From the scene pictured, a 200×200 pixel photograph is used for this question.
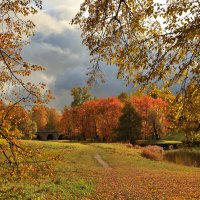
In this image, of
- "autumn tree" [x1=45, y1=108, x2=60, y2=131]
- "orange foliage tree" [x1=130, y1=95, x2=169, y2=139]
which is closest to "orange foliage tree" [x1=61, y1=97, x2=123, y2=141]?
"orange foliage tree" [x1=130, y1=95, x2=169, y2=139]

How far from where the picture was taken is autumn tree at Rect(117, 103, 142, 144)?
2724 inches

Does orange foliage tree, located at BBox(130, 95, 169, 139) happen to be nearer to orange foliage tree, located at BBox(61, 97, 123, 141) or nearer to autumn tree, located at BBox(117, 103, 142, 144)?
orange foliage tree, located at BBox(61, 97, 123, 141)

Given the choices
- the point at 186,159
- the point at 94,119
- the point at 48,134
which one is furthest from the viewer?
the point at 48,134

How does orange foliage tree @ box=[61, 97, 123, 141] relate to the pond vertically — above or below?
above

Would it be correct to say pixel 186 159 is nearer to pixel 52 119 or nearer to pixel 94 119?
pixel 94 119

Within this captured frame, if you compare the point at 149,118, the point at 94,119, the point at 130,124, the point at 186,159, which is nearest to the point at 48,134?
the point at 94,119

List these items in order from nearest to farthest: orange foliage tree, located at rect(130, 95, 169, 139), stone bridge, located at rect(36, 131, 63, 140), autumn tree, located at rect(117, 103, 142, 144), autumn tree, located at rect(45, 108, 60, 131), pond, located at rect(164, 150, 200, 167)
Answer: pond, located at rect(164, 150, 200, 167)
autumn tree, located at rect(117, 103, 142, 144)
orange foliage tree, located at rect(130, 95, 169, 139)
stone bridge, located at rect(36, 131, 63, 140)
autumn tree, located at rect(45, 108, 60, 131)

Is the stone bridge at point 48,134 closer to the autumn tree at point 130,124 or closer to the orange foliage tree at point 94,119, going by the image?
the orange foliage tree at point 94,119

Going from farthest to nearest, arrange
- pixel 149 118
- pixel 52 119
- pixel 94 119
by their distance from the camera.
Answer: pixel 52 119
pixel 94 119
pixel 149 118

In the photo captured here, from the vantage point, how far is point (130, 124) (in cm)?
6900

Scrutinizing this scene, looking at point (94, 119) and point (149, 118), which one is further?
point (94, 119)

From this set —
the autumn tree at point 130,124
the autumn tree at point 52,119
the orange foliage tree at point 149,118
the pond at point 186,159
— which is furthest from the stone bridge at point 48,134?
the pond at point 186,159

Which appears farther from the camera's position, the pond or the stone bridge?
the stone bridge

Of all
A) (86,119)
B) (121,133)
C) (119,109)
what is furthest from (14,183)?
(86,119)
